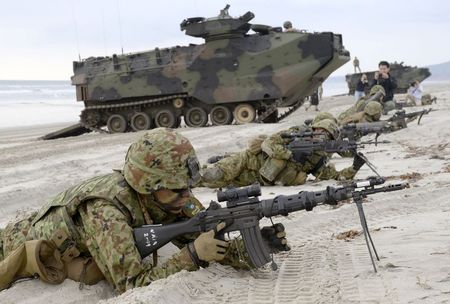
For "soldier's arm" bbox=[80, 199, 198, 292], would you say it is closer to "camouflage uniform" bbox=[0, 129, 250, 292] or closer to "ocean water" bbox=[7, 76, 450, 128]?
"camouflage uniform" bbox=[0, 129, 250, 292]

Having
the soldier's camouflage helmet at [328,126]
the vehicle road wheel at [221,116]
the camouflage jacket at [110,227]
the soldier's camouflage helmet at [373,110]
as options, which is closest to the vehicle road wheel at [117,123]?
the vehicle road wheel at [221,116]

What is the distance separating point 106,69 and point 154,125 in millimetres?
2219

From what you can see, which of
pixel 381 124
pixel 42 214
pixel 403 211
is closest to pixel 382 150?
pixel 381 124

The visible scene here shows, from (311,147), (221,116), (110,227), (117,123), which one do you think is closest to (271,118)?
(221,116)

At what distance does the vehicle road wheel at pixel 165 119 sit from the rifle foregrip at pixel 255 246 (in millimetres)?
15052

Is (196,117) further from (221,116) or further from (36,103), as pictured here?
(36,103)

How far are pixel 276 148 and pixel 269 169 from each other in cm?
31

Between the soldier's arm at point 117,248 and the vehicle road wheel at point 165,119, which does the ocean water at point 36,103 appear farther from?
the soldier's arm at point 117,248

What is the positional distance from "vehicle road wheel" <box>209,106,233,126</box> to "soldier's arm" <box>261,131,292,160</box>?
10.5 m

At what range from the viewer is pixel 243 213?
3.94 m

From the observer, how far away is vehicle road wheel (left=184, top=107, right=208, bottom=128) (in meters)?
18.8

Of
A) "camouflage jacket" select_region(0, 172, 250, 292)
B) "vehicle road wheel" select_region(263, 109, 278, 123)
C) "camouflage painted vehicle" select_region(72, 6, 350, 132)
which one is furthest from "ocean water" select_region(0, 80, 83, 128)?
"camouflage jacket" select_region(0, 172, 250, 292)

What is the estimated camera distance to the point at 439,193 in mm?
6777

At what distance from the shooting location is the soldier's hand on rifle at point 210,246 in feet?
12.7
